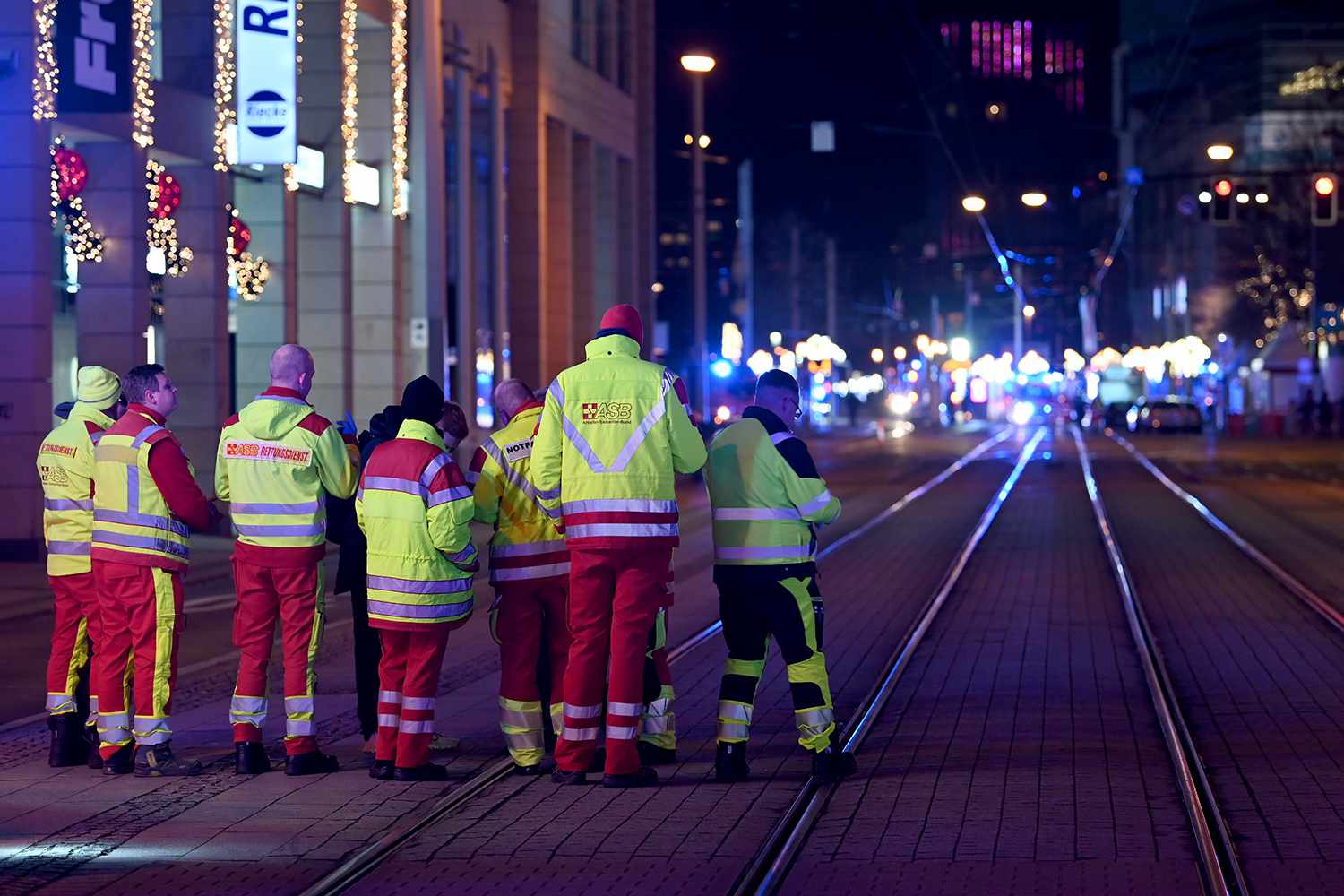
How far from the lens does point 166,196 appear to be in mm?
25438

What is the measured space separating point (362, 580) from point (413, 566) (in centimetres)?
76

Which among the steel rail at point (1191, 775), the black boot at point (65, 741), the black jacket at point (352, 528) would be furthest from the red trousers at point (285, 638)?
the steel rail at point (1191, 775)

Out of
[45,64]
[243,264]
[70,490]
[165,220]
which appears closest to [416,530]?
[70,490]

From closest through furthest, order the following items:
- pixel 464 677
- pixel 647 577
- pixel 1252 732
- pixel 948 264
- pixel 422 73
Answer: pixel 647 577 < pixel 1252 732 < pixel 464 677 < pixel 422 73 < pixel 948 264

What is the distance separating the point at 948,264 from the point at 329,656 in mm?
125091

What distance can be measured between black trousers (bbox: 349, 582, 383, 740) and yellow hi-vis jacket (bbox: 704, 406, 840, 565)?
179 cm

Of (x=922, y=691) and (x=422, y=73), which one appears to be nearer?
(x=922, y=691)

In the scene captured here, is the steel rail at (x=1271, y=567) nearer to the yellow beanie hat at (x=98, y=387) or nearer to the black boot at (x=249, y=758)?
the black boot at (x=249, y=758)

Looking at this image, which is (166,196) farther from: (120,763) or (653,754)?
(653,754)

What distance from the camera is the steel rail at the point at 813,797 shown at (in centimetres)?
699

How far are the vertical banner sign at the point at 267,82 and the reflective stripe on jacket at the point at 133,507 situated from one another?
15261 millimetres

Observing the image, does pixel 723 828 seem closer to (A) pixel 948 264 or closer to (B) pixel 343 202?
(B) pixel 343 202

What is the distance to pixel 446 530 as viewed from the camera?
8836mm

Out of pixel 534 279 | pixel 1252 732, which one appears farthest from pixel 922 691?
pixel 534 279
